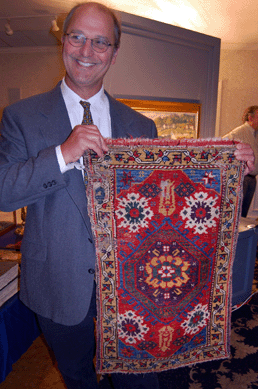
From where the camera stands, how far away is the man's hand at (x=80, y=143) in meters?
1.00

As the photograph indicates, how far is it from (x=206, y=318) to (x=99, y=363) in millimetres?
547

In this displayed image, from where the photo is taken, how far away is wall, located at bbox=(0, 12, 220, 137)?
235 cm

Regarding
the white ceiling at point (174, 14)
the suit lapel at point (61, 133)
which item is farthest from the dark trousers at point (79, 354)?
the white ceiling at point (174, 14)

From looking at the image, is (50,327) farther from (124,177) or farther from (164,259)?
(124,177)

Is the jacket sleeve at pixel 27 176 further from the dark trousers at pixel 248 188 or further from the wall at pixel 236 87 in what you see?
the wall at pixel 236 87

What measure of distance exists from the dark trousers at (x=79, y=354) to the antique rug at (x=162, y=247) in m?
0.08

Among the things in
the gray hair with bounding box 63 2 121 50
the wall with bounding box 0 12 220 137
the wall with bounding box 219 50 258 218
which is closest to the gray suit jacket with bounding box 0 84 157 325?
the gray hair with bounding box 63 2 121 50

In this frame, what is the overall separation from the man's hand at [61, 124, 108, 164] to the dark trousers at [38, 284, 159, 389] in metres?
0.66

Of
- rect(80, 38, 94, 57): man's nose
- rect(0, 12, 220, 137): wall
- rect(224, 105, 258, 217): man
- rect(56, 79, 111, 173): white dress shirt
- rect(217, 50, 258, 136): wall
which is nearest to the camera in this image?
rect(80, 38, 94, 57): man's nose

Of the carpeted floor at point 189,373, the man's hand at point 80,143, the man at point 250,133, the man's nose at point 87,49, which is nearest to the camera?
the man's hand at point 80,143

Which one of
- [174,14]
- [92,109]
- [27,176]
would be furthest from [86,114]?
[174,14]

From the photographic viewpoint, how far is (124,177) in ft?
3.77

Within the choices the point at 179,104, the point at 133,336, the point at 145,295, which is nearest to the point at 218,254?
the point at 145,295

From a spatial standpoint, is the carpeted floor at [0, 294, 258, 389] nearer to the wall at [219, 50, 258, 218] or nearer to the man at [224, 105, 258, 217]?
the man at [224, 105, 258, 217]
